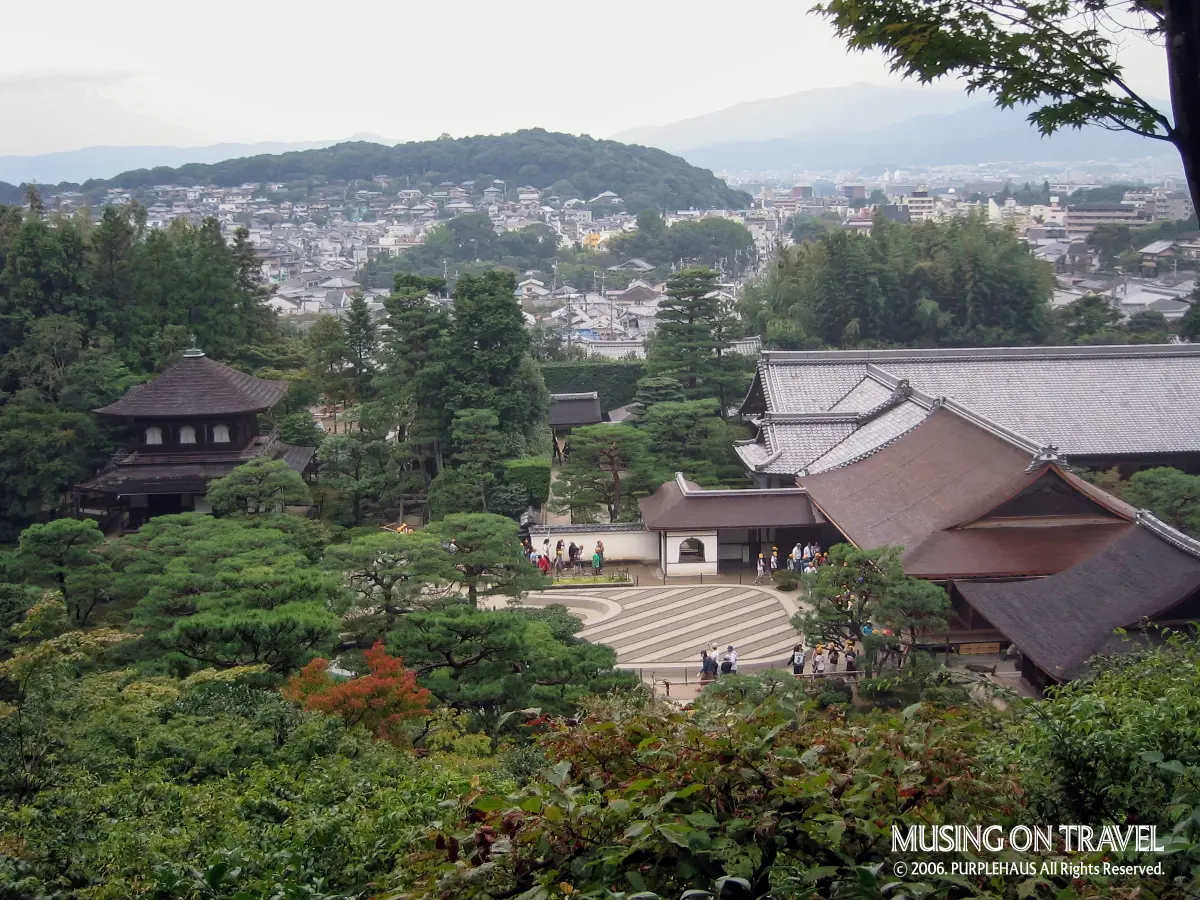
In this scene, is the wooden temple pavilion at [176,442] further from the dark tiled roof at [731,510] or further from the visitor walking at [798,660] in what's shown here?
the visitor walking at [798,660]

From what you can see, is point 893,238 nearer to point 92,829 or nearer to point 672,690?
point 672,690

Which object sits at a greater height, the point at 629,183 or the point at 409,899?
the point at 629,183

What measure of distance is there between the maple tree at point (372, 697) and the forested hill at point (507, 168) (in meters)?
157

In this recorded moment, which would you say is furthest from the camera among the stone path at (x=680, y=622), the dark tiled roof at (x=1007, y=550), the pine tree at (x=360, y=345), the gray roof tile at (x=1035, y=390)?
the pine tree at (x=360, y=345)

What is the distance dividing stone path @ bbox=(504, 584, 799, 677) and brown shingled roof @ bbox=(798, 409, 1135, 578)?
221cm

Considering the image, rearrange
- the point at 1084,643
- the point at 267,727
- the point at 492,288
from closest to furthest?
the point at 267,727, the point at 1084,643, the point at 492,288

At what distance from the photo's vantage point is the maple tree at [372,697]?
1213cm

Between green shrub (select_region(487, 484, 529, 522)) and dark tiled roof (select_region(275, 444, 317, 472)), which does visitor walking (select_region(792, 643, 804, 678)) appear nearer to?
green shrub (select_region(487, 484, 529, 522))

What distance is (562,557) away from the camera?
2520 centimetres

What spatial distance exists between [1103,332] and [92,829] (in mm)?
41519

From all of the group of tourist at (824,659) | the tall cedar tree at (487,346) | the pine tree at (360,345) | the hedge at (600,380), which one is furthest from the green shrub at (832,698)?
the hedge at (600,380)

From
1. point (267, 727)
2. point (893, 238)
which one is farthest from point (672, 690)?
point (893, 238)

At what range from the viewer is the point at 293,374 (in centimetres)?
3281

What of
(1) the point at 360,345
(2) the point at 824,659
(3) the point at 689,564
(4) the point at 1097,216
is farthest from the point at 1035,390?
(4) the point at 1097,216
